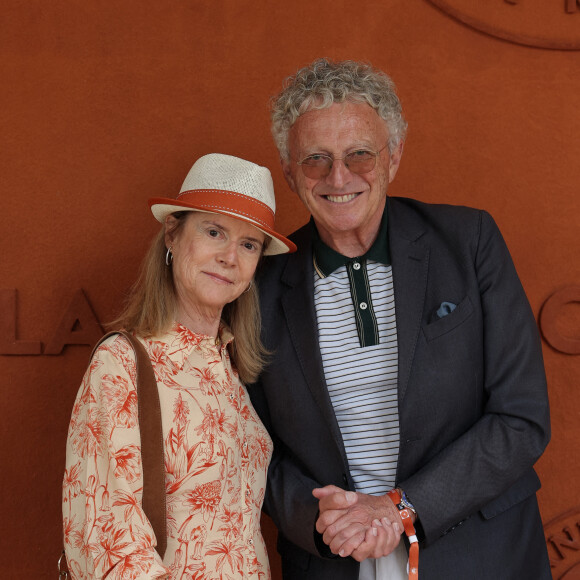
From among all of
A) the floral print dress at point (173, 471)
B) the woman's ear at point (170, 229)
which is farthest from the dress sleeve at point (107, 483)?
the woman's ear at point (170, 229)

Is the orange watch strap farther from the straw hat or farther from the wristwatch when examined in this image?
the straw hat

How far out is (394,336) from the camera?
2248mm

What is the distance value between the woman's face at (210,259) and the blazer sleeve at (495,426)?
73cm

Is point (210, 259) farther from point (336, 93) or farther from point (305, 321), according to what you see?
point (336, 93)

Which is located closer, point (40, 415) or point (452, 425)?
point (452, 425)

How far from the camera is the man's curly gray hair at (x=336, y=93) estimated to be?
2.34 metres

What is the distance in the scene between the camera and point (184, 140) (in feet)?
9.56

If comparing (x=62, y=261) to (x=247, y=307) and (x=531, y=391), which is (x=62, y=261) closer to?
(x=247, y=307)

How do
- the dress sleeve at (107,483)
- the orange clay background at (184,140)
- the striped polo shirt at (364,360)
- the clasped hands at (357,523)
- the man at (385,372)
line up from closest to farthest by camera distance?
the dress sleeve at (107,483)
the clasped hands at (357,523)
the man at (385,372)
the striped polo shirt at (364,360)
the orange clay background at (184,140)

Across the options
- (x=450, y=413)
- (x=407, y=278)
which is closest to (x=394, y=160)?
(x=407, y=278)

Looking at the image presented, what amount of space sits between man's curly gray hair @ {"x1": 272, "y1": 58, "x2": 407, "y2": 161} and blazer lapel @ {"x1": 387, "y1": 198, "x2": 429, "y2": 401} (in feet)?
0.95

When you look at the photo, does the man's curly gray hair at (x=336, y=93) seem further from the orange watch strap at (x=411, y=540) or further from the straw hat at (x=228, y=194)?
the orange watch strap at (x=411, y=540)

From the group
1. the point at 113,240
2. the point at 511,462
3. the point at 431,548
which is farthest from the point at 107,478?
the point at 113,240

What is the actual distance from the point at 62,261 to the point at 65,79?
0.72m
